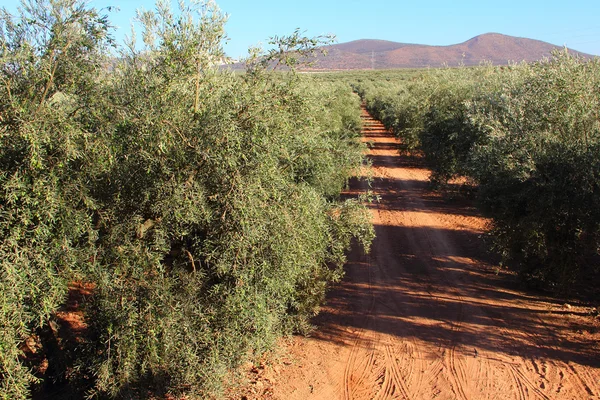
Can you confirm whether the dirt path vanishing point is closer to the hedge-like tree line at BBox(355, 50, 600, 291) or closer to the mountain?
the hedge-like tree line at BBox(355, 50, 600, 291)

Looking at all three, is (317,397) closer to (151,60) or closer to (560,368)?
(560,368)

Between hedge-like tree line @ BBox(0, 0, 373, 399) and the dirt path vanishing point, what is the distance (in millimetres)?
2824

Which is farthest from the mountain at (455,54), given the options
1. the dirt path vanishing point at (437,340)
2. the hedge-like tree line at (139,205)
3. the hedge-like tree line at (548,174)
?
the hedge-like tree line at (139,205)

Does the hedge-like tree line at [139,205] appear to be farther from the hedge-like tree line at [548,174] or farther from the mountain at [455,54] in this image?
the mountain at [455,54]

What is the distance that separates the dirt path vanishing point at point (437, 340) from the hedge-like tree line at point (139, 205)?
282cm

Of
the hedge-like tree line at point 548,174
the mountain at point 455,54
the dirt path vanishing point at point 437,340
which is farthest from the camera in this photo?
the mountain at point 455,54

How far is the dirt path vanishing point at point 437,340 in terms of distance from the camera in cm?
816

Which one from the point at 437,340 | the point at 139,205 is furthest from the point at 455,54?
the point at 139,205

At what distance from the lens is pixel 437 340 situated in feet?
31.8

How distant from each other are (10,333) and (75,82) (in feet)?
10.7

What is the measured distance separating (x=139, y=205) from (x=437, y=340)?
6.85 metres

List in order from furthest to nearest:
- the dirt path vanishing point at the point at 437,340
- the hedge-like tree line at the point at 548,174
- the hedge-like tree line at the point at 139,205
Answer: the hedge-like tree line at the point at 548,174, the dirt path vanishing point at the point at 437,340, the hedge-like tree line at the point at 139,205

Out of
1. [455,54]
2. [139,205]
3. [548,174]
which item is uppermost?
[455,54]

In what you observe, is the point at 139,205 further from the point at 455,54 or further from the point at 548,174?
the point at 455,54
